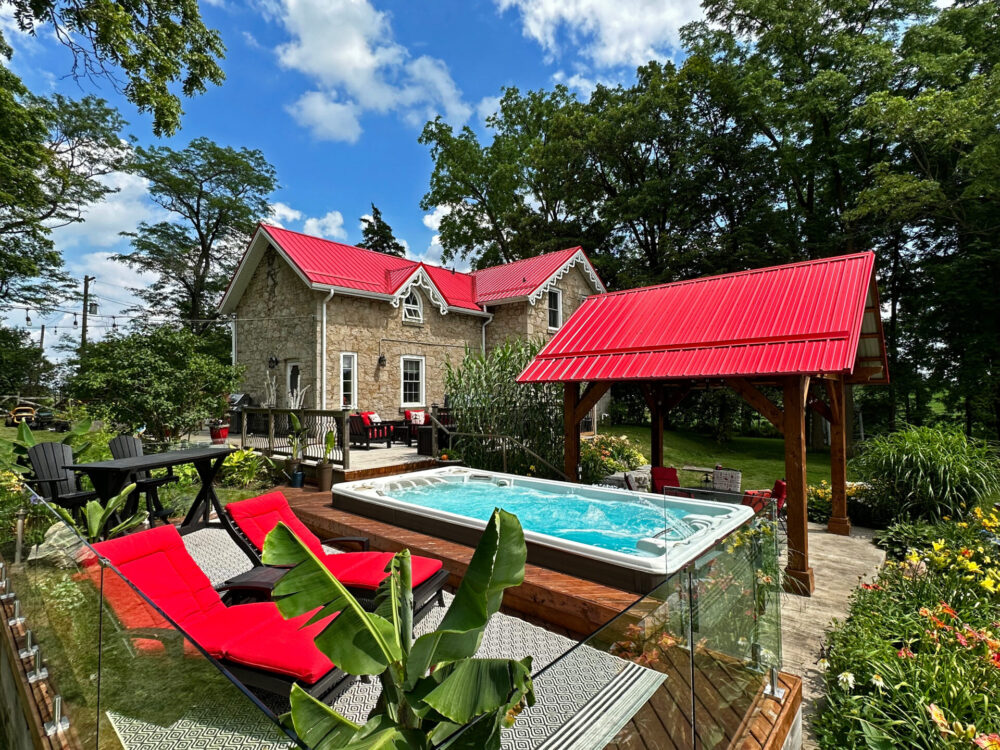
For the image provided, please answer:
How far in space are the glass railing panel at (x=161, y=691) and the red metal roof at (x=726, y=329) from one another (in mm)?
5689

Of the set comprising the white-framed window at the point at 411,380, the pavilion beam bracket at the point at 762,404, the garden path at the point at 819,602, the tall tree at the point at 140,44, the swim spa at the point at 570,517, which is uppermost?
the tall tree at the point at 140,44

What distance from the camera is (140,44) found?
304 inches

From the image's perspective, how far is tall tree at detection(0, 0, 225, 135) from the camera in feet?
25.4

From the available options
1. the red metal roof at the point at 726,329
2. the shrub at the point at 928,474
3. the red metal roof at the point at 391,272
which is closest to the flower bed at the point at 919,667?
the red metal roof at the point at 726,329

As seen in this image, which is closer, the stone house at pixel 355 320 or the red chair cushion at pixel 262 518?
the red chair cushion at pixel 262 518

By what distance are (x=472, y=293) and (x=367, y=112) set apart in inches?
306

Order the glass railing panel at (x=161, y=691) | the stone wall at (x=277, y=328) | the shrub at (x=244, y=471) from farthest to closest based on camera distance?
1. the stone wall at (x=277, y=328)
2. the shrub at (x=244, y=471)
3. the glass railing panel at (x=161, y=691)

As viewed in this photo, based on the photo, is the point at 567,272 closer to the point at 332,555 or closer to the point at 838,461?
the point at 838,461

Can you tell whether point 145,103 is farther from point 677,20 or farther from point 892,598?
point 677,20

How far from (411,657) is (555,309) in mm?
17964

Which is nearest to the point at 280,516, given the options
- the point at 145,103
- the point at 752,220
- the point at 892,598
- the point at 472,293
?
the point at 892,598

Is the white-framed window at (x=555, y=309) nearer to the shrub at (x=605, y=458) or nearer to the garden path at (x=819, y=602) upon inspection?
the shrub at (x=605, y=458)

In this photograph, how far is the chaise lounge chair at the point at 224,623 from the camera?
2615 mm

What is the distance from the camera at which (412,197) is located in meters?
30.7
